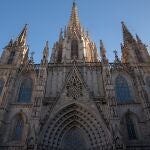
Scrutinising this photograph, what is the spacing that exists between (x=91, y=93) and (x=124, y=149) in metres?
6.95

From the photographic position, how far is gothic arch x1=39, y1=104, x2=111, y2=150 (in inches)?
730

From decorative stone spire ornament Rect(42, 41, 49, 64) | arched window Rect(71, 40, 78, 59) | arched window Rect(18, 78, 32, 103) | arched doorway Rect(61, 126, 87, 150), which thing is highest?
arched window Rect(71, 40, 78, 59)

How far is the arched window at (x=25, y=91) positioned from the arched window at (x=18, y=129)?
7.20 ft

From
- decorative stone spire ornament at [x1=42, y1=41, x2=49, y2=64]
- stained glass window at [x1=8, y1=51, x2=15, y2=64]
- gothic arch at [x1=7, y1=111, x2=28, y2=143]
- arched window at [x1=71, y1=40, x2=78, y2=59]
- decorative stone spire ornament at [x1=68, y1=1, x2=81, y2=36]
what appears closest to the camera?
gothic arch at [x1=7, y1=111, x2=28, y2=143]

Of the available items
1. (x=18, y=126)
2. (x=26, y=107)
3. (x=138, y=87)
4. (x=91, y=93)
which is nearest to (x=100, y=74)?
(x=91, y=93)

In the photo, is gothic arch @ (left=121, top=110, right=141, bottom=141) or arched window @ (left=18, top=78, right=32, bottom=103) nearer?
gothic arch @ (left=121, top=110, right=141, bottom=141)

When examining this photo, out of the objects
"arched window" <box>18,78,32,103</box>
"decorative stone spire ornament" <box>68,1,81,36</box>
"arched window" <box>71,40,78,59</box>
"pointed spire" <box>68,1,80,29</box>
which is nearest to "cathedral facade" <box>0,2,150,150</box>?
"arched window" <box>18,78,32,103</box>

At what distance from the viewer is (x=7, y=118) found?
20188 mm

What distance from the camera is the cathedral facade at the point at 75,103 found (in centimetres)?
1864

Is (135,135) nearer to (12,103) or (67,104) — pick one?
(67,104)

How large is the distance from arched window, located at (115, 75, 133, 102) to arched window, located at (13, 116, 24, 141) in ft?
34.4

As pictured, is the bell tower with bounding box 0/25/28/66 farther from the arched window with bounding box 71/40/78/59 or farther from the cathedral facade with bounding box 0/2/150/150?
the arched window with bounding box 71/40/78/59

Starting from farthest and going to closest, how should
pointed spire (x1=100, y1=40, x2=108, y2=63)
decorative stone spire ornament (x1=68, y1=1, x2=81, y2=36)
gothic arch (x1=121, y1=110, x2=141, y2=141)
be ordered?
Answer: decorative stone spire ornament (x1=68, y1=1, x2=81, y2=36), pointed spire (x1=100, y1=40, x2=108, y2=63), gothic arch (x1=121, y1=110, x2=141, y2=141)

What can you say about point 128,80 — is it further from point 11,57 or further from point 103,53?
point 11,57
